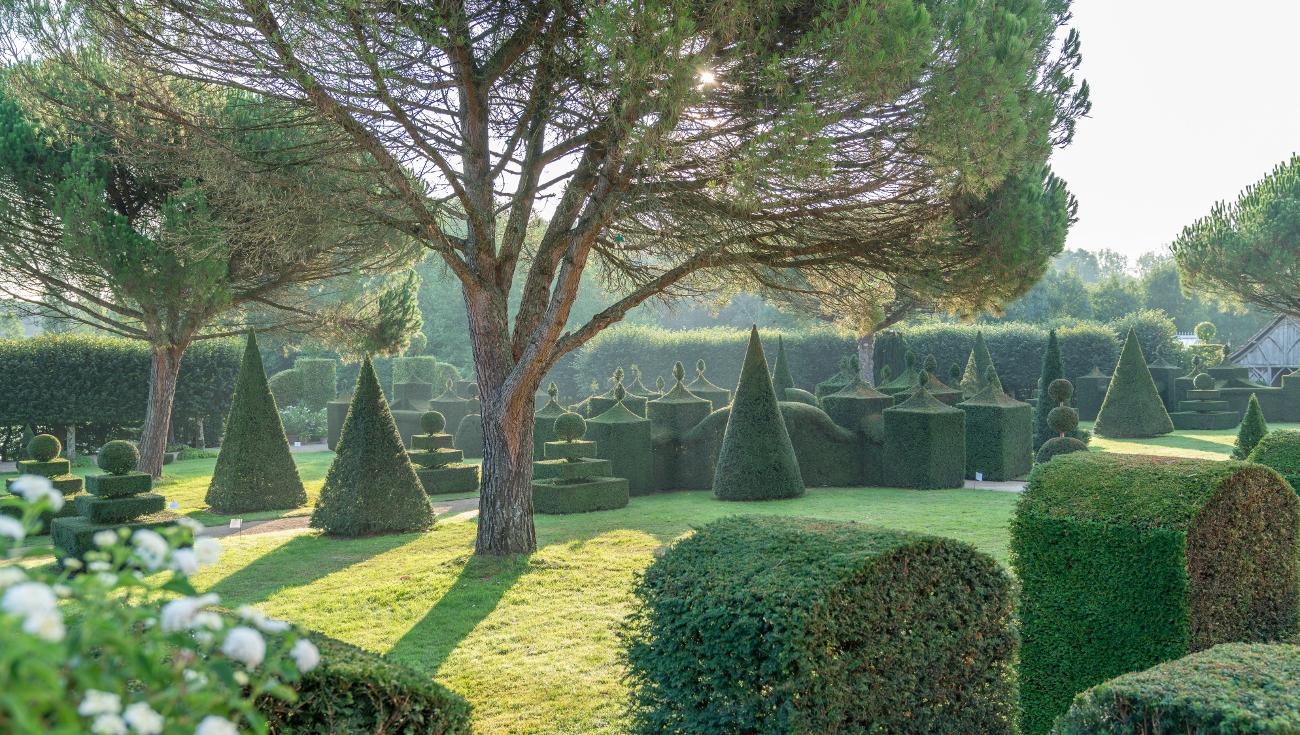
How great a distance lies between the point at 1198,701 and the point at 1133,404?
77.5ft

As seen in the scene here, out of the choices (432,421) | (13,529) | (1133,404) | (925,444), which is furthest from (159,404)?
(1133,404)

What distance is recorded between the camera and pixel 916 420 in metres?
16.4

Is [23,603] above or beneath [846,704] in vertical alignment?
above

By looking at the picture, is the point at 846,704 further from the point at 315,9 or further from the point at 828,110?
the point at 315,9

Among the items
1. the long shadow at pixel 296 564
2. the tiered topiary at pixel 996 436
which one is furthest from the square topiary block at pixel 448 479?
the tiered topiary at pixel 996 436

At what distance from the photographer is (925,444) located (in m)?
16.3

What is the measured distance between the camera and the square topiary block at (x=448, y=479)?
16938 mm

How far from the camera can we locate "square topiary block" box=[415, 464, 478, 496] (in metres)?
16.9

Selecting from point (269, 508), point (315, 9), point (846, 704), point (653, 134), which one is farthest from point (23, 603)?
point (269, 508)

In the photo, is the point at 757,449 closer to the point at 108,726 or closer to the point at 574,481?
the point at 574,481

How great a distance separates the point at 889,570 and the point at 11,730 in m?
3.53

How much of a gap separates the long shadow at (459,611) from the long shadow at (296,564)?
1.78 meters

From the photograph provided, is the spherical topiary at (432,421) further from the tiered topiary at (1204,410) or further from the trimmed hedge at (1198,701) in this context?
the tiered topiary at (1204,410)

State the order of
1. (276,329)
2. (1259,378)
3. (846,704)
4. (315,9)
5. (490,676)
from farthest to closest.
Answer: (1259,378)
(276,329)
(315,9)
(490,676)
(846,704)
